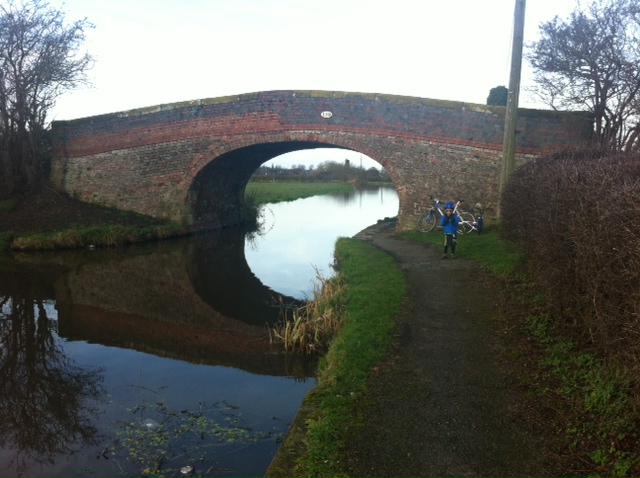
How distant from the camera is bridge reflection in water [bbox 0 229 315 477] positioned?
14.7 ft

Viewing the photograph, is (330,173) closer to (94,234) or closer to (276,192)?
(276,192)

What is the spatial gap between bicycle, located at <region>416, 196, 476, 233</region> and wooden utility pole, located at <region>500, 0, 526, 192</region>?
1794 mm

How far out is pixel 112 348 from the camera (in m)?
6.62

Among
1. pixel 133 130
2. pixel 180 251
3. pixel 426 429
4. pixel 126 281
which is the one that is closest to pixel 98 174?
pixel 133 130

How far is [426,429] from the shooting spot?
3488 mm

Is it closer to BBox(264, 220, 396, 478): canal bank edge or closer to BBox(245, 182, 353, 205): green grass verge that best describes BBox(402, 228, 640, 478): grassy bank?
BBox(264, 220, 396, 478): canal bank edge

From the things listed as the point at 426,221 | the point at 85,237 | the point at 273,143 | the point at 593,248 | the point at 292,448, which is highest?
the point at 273,143

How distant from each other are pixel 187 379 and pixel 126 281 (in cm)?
540

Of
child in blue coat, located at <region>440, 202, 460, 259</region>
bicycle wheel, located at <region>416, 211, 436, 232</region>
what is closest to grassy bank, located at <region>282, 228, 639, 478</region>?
child in blue coat, located at <region>440, 202, 460, 259</region>

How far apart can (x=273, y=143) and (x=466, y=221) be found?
593 centimetres

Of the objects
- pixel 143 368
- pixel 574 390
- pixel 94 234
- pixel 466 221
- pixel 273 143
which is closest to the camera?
pixel 574 390

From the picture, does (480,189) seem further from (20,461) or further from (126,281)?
(20,461)

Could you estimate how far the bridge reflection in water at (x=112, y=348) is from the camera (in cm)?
448

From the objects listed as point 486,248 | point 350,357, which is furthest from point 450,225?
point 350,357
